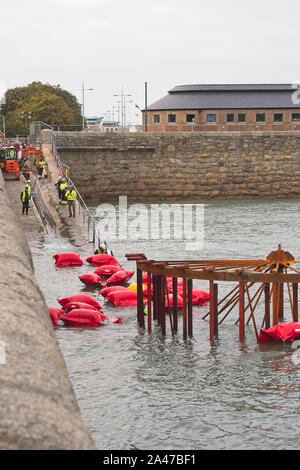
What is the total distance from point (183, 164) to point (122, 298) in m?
33.5

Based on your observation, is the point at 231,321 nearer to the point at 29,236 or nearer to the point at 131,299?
the point at 131,299

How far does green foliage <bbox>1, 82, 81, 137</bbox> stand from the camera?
89.1 m

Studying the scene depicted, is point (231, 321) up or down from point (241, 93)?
down

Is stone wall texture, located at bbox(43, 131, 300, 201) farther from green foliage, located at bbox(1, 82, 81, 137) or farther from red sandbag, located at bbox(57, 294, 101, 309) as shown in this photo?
green foliage, located at bbox(1, 82, 81, 137)

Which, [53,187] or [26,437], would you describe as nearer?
[26,437]

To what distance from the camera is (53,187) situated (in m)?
37.5

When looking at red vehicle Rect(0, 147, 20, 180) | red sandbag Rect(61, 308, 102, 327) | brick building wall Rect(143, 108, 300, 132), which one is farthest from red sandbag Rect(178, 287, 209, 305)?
brick building wall Rect(143, 108, 300, 132)

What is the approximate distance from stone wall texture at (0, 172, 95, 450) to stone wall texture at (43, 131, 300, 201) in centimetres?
4335

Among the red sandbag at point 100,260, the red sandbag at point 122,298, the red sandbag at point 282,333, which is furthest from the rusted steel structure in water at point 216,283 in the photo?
the red sandbag at point 100,260

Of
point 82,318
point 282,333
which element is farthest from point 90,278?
point 282,333

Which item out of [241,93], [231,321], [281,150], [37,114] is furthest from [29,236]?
[37,114]

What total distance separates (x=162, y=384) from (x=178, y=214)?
1273 inches

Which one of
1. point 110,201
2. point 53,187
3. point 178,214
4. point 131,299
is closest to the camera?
point 131,299
